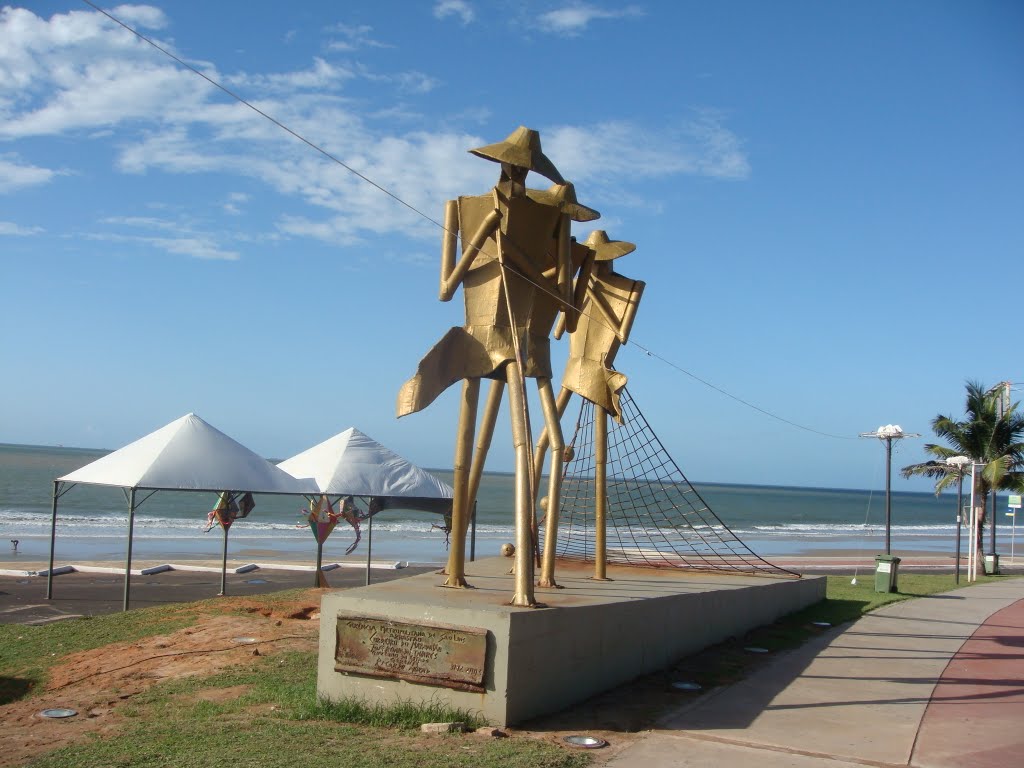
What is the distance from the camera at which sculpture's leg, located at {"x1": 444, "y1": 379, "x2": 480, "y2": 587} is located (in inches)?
345

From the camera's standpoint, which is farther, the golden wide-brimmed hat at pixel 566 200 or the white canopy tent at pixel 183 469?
the white canopy tent at pixel 183 469

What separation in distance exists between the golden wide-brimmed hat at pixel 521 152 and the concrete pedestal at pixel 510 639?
3.79m

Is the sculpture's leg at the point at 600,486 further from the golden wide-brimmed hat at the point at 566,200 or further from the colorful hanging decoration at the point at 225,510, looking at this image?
the colorful hanging decoration at the point at 225,510

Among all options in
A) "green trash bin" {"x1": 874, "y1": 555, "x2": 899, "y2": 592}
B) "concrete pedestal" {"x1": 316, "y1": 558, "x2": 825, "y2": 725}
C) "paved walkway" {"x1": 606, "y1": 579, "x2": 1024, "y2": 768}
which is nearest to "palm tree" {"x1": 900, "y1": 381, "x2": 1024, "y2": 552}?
"green trash bin" {"x1": 874, "y1": 555, "x2": 899, "y2": 592}

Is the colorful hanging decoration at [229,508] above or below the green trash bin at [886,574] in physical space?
above

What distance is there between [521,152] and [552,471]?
2993 mm

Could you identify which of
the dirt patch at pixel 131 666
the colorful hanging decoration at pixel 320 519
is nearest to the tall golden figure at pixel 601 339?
the dirt patch at pixel 131 666

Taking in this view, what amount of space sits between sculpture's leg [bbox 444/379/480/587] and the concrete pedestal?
0.23 m

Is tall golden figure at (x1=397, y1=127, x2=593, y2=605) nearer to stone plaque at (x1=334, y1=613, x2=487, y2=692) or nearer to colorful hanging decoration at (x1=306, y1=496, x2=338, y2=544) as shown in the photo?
stone plaque at (x1=334, y1=613, x2=487, y2=692)

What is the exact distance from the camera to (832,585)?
61.7 ft

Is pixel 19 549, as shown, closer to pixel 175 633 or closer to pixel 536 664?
pixel 175 633

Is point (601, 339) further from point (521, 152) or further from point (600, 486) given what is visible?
point (521, 152)

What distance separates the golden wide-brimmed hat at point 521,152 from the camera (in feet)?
27.8

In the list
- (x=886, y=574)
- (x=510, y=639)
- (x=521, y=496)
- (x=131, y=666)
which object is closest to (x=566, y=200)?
(x=521, y=496)
